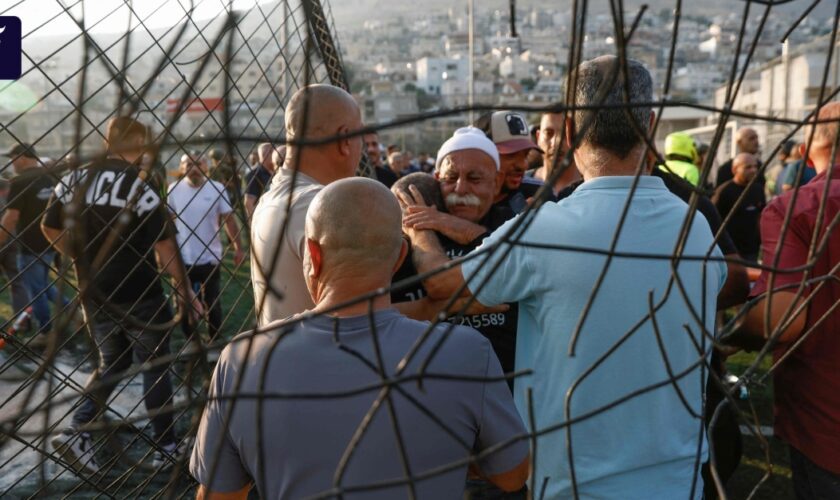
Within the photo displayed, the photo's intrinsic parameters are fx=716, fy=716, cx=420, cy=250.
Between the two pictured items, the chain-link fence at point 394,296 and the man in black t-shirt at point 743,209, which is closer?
the chain-link fence at point 394,296

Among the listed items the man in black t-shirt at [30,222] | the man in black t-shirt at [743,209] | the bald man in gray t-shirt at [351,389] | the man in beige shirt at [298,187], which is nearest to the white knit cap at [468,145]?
the man in beige shirt at [298,187]

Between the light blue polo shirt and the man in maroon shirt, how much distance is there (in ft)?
1.68

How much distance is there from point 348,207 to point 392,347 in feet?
0.89

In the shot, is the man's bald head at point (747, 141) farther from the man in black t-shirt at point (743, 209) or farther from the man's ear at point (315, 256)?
the man's ear at point (315, 256)

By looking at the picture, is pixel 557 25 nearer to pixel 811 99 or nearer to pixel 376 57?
pixel 376 57

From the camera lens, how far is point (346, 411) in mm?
1279

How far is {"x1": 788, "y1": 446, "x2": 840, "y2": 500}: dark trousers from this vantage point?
1916 mm

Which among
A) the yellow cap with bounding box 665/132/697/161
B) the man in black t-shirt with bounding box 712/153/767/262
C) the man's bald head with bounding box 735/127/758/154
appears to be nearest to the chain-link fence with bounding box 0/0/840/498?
the yellow cap with bounding box 665/132/697/161

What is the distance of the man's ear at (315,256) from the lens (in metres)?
1.37

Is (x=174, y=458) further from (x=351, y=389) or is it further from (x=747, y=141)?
(x=747, y=141)

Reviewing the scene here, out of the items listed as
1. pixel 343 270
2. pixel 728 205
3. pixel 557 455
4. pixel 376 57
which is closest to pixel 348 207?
pixel 343 270

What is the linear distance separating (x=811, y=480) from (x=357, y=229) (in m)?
1.50

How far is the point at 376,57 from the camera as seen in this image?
4545 inches

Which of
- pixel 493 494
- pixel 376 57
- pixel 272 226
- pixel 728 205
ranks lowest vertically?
pixel 376 57
